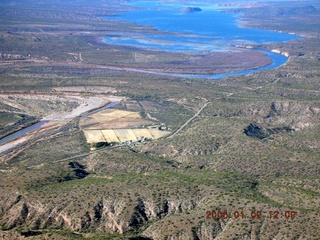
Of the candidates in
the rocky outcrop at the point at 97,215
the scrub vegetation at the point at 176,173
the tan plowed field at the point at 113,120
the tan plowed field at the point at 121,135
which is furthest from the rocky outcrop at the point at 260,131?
the rocky outcrop at the point at 97,215

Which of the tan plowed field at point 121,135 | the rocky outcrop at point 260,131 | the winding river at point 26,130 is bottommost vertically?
the winding river at point 26,130

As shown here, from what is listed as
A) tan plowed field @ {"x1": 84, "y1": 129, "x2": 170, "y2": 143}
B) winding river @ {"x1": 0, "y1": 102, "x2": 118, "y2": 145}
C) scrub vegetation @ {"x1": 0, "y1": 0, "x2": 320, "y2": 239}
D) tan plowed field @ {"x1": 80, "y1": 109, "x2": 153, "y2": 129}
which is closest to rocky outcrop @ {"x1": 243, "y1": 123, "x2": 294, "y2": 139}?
scrub vegetation @ {"x1": 0, "y1": 0, "x2": 320, "y2": 239}

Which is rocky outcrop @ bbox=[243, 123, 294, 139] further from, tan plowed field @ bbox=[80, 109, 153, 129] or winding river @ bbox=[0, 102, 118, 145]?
winding river @ bbox=[0, 102, 118, 145]

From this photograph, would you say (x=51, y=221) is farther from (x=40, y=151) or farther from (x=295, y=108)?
(x=295, y=108)

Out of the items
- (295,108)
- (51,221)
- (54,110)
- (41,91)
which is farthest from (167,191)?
(41,91)

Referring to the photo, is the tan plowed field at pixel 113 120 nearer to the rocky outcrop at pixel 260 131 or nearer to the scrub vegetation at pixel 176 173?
the scrub vegetation at pixel 176 173
